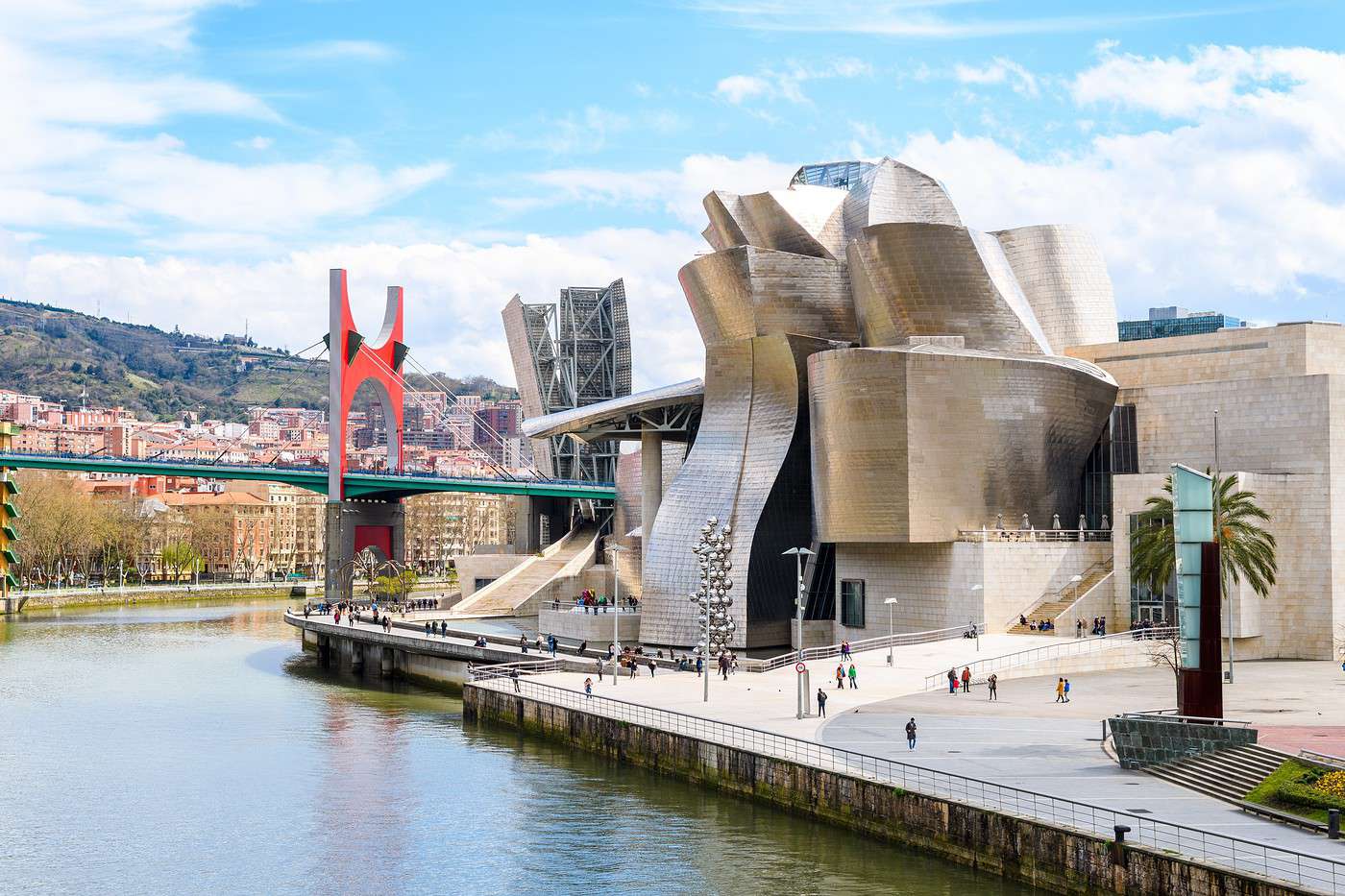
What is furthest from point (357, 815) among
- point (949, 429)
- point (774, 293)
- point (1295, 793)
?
point (774, 293)

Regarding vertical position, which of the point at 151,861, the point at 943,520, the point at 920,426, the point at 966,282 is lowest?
the point at 151,861

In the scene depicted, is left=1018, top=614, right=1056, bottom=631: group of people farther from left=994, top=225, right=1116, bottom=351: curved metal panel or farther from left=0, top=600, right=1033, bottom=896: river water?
left=0, top=600, right=1033, bottom=896: river water

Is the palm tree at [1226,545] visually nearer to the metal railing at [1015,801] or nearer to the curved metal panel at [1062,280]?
the metal railing at [1015,801]

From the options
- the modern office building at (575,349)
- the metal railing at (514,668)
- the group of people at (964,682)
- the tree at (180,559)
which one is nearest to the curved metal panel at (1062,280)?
the group of people at (964,682)

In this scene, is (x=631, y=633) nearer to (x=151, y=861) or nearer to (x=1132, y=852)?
(x=151, y=861)

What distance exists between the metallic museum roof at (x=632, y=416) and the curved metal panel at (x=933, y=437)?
37.9ft

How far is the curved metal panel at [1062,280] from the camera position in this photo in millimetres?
59094

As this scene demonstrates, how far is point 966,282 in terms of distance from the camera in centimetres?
5250

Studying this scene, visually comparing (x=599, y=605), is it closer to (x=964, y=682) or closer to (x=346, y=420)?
(x=964, y=682)

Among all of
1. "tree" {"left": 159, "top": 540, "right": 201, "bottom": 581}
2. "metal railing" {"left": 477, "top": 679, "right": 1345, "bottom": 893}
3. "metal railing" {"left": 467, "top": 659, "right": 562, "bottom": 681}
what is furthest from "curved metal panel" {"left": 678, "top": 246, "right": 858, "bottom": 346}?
"tree" {"left": 159, "top": 540, "right": 201, "bottom": 581}

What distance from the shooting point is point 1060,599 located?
49719 mm

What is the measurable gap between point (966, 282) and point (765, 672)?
15961mm

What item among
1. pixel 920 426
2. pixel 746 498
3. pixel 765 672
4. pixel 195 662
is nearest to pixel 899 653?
pixel 765 672

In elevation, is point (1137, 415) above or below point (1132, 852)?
above
